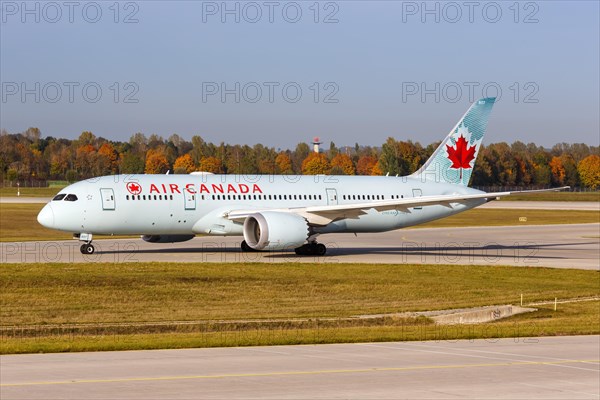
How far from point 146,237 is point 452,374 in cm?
3252

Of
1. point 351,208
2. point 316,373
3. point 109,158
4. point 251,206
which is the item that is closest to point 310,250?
point 351,208

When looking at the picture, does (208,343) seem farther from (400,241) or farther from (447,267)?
(400,241)

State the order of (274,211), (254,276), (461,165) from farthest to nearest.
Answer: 1. (461,165)
2. (274,211)
3. (254,276)

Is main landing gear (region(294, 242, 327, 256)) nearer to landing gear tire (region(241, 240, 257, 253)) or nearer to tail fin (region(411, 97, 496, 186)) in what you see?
landing gear tire (region(241, 240, 257, 253))

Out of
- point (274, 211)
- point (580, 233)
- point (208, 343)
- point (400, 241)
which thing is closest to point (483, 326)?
point (208, 343)

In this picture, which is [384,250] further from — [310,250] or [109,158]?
[109,158]

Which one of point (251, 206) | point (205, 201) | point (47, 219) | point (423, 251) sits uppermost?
point (205, 201)

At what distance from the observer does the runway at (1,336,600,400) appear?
1454 centimetres

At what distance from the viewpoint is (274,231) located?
142 feet

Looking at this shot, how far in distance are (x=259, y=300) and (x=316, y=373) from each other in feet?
47.0

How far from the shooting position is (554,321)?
25344 millimetres

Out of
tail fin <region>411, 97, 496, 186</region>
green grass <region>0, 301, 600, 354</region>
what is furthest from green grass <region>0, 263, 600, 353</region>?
tail fin <region>411, 97, 496, 186</region>

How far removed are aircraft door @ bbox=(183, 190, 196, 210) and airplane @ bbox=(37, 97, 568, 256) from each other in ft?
0.14

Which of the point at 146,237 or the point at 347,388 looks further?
the point at 146,237
